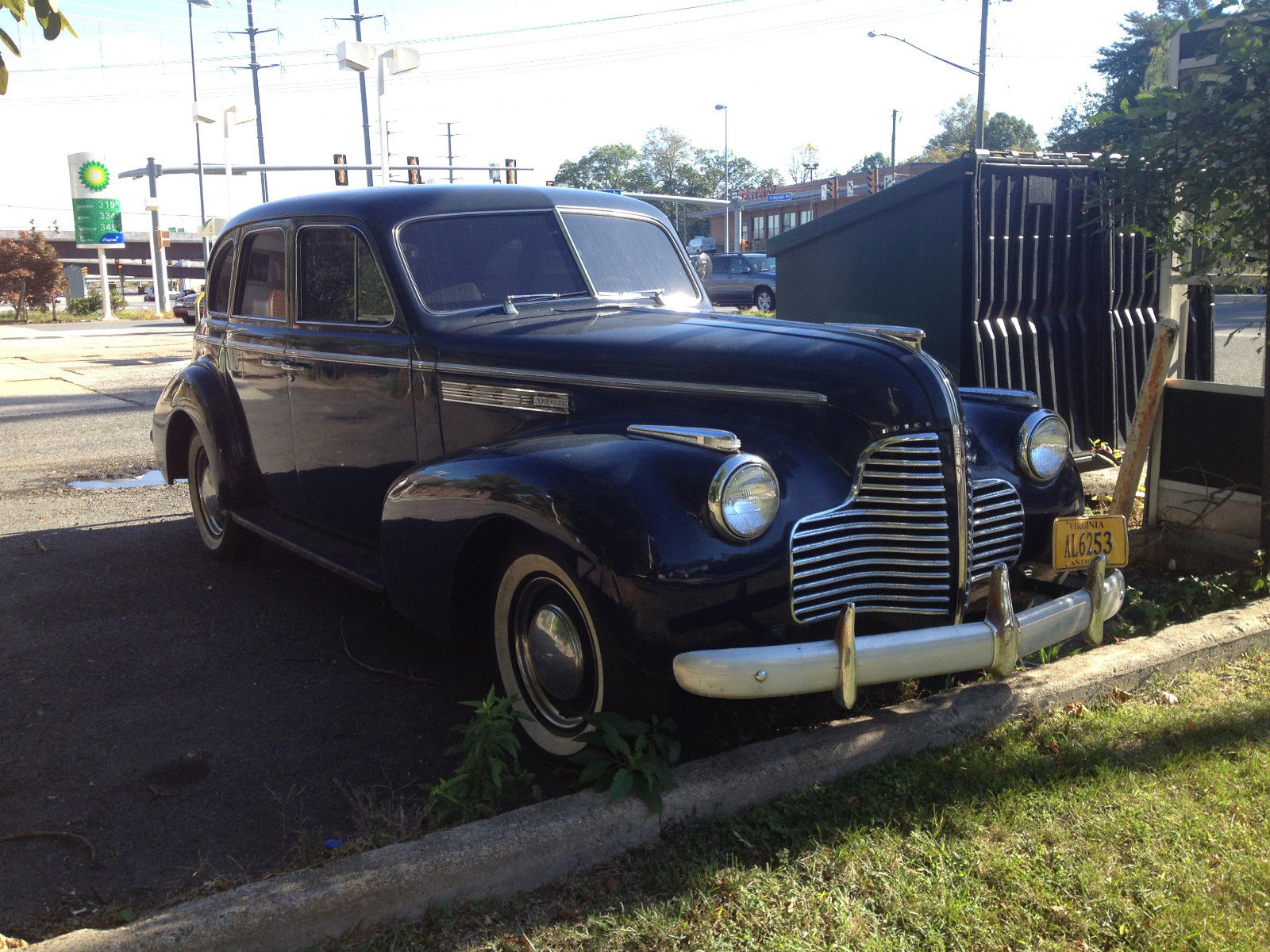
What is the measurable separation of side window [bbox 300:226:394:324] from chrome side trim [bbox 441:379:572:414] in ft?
1.60

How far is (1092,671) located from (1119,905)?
125 cm

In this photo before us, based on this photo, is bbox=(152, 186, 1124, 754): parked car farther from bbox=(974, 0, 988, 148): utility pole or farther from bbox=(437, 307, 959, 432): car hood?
bbox=(974, 0, 988, 148): utility pole

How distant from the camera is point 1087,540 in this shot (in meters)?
3.36

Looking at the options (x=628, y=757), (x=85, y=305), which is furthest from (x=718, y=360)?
(x=85, y=305)

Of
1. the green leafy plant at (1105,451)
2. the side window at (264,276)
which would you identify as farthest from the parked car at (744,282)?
the side window at (264,276)

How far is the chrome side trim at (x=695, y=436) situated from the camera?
2975 millimetres

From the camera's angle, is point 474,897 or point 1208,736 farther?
point 1208,736

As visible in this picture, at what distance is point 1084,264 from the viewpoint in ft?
21.4

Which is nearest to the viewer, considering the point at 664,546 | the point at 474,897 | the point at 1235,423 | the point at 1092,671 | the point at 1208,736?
the point at 474,897

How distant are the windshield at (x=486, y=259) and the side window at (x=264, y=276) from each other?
3.37ft

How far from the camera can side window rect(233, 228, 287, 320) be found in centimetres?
498

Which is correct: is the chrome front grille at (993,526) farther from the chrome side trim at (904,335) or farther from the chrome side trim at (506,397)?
the chrome side trim at (506,397)

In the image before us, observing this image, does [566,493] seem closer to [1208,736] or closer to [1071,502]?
[1071,502]

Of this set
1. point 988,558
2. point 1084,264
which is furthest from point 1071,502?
point 1084,264
